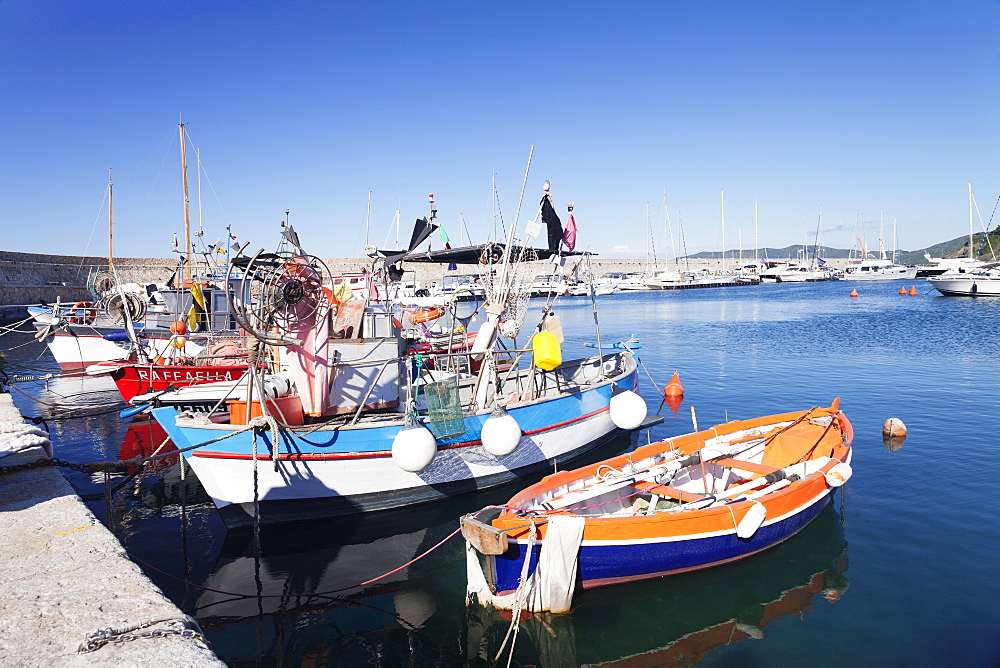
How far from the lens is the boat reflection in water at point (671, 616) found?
620 centimetres

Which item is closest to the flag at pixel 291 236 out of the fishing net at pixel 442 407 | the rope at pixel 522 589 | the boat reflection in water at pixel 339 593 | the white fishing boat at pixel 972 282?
the fishing net at pixel 442 407

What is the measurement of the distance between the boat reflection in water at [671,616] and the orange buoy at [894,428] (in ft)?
21.1

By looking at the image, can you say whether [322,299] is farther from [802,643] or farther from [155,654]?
[802,643]

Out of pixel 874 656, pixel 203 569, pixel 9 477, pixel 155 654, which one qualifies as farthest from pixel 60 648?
pixel 874 656

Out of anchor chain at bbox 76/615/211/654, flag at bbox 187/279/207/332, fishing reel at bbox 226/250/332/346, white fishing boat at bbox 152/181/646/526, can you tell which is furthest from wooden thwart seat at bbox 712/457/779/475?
flag at bbox 187/279/207/332

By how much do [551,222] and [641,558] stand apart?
Answer: 6.90 m

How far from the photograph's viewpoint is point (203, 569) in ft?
27.2

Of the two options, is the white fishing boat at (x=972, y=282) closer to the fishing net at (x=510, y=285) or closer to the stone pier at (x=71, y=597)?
the fishing net at (x=510, y=285)

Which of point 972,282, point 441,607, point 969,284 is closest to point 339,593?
point 441,607

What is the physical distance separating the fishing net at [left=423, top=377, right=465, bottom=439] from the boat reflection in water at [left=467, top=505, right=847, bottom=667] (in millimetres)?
3120

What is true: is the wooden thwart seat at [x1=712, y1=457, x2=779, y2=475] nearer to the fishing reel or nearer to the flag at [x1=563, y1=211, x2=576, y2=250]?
the flag at [x1=563, y1=211, x2=576, y2=250]

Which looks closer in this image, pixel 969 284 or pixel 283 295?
pixel 283 295

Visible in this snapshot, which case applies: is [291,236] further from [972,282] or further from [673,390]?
[972,282]

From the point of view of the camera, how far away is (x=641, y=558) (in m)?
7.00
